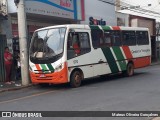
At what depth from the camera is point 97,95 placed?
1223 centimetres

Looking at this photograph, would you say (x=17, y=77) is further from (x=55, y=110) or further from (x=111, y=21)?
(x=111, y=21)

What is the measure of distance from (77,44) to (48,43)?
128 centimetres

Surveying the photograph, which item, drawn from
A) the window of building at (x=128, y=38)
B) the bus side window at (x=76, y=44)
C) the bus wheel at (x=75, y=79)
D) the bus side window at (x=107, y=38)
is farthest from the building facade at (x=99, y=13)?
the bus wheel at (x=75, y=79)

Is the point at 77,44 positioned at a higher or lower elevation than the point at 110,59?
higher

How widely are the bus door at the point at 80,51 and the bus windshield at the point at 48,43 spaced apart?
0.38m

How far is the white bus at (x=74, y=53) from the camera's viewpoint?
47.6 ft

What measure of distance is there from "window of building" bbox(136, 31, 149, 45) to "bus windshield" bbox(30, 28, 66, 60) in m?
6.92

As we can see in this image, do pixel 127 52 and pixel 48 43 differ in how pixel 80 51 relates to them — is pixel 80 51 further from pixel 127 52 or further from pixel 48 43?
pixel 127 52

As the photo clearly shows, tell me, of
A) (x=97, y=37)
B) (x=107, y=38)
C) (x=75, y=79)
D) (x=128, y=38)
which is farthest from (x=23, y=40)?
(x=128, y=38)

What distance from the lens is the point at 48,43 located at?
48.8 feet

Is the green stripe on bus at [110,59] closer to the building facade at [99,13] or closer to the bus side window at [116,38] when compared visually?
the bus side window at [116,38]

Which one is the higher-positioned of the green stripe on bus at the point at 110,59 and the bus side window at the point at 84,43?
the bus side window at the point at 84,43

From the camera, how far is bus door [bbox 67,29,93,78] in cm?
1481

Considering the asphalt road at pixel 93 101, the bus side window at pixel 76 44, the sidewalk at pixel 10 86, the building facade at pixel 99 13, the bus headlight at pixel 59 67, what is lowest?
the sidewalk at pixel 10 86
